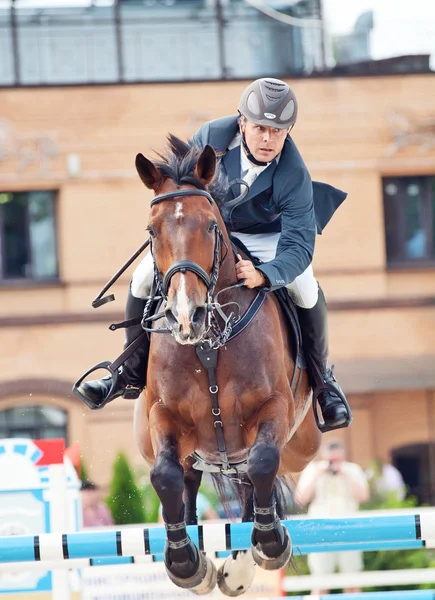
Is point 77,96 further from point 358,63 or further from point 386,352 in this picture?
point 386,352

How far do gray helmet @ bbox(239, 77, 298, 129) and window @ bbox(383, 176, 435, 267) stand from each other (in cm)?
1525

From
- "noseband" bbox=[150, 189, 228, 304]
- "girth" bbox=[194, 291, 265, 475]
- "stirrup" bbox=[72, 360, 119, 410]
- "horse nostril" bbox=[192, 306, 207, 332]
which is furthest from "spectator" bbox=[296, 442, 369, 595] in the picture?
"horse nostril" bbox=[192, 306, 207, 332]

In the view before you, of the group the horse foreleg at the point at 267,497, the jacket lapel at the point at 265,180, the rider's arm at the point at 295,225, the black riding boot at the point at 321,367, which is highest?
the jacket lapel at the point at 265,180

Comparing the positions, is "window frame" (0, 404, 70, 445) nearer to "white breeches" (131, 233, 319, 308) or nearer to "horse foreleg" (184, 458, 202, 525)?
"horse foreleg" (184, 458, 202, 525)

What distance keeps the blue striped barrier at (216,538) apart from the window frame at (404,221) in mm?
15269

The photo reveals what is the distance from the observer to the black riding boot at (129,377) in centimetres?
604

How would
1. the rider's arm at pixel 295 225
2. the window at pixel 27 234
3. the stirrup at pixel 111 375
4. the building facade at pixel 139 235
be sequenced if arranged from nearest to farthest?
1. the rider's arm at pixel 295 225
2. the stirrup at pixel 111 375
3. the building facade at pixel 139 235
4. the window at pixel 27 234

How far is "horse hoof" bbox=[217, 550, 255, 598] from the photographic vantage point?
6.41 m

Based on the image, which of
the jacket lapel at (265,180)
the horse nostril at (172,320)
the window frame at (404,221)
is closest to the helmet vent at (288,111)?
the jacket lapel at (265,180)

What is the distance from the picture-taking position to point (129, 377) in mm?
6098

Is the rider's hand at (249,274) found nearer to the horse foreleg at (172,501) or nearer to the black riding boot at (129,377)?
the horse foreleg at (172,501)

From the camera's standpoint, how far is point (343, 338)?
2019cm

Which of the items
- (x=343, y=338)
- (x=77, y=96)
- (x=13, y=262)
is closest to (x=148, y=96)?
(x=77, y=96)

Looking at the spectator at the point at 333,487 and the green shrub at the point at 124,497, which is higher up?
the spectator at the point at 333,487
